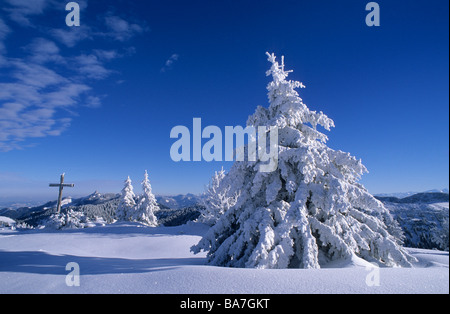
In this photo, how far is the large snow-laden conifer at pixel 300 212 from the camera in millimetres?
6164

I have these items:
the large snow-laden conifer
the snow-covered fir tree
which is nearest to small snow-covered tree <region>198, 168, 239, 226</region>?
the snow-covered fir tree

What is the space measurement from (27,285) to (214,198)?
2180 cm

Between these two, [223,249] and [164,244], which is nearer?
[223,249]

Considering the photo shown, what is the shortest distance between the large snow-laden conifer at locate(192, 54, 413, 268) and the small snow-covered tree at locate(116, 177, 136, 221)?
3201 centimetres

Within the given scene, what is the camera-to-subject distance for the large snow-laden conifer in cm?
616

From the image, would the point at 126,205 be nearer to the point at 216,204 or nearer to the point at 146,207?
the point at 146,207

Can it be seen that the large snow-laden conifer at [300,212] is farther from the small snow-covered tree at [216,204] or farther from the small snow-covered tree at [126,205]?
the small snow-covered tree at [126,205]

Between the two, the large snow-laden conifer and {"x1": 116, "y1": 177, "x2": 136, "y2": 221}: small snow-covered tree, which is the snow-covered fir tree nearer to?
{"x1": 116, "y1": 177, "x2": 136, "y2": 221}: small snow-covered tree

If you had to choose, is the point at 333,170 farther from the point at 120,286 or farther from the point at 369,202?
the point at 120,286

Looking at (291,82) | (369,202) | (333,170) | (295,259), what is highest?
(291,82)

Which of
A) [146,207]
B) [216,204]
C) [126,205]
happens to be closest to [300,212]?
[216,204]

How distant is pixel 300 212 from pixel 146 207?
3276 centimetres
